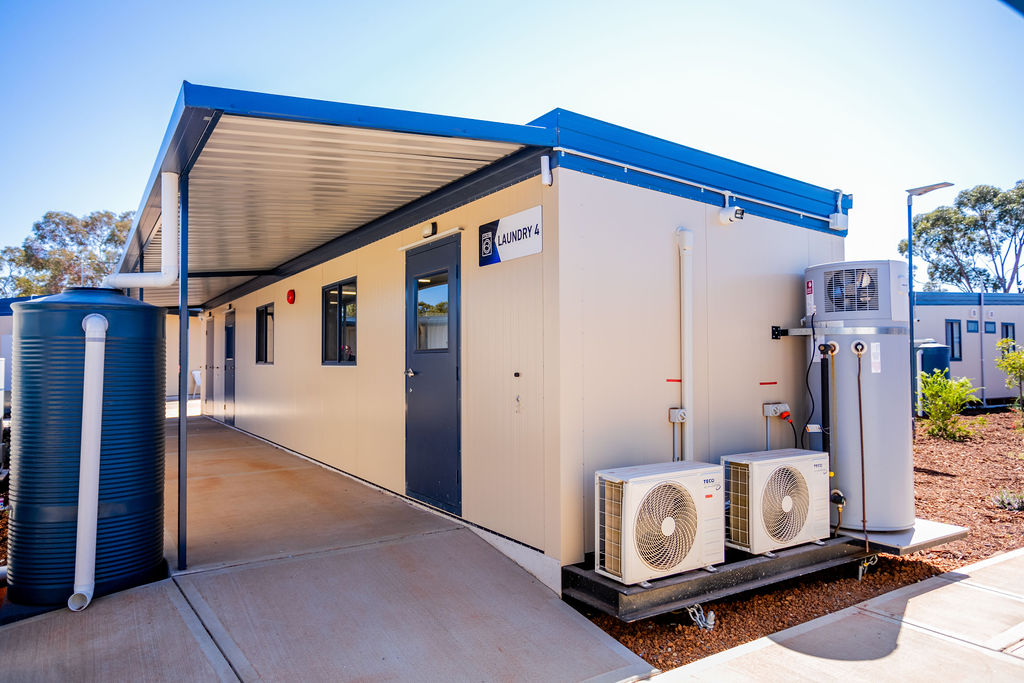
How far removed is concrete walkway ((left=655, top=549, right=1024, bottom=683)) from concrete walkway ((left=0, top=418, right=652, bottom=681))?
58 centimetres

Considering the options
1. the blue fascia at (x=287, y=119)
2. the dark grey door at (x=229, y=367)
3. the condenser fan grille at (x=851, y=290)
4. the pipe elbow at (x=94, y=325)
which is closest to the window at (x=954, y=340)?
the condenser fan grille at (x=851, y=290)

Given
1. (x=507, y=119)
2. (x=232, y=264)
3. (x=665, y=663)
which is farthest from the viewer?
(x=232, y=264)

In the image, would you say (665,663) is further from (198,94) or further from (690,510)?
(198,94)

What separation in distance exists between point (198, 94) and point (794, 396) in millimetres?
4690

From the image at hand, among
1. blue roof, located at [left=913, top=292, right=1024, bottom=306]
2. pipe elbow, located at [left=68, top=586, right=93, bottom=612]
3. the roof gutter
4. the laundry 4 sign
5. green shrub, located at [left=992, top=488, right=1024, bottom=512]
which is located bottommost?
green shrub, located at [left=992, top=488, right=1024, bottom=512]

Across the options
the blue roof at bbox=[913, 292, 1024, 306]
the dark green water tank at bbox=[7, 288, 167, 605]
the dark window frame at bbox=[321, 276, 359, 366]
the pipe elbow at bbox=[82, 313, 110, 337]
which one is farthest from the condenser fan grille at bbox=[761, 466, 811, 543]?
the blue roof at bbox=[913, 292, 1024, 306]

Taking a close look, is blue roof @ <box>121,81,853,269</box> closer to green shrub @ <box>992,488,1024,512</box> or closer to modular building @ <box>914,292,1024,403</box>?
green shrub @ <box>992,488,1024,512</box>

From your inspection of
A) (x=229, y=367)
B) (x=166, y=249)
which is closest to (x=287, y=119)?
(x=166, y=249)

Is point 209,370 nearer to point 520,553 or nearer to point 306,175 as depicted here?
point 306,175

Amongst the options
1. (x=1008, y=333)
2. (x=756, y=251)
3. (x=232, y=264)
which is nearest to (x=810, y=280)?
(x=756, y=251)

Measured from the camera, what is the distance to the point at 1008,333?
666 inches

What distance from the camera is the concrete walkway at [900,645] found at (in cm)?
294

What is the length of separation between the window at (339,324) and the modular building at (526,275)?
0.44 m

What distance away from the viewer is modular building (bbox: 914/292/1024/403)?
15.8m
